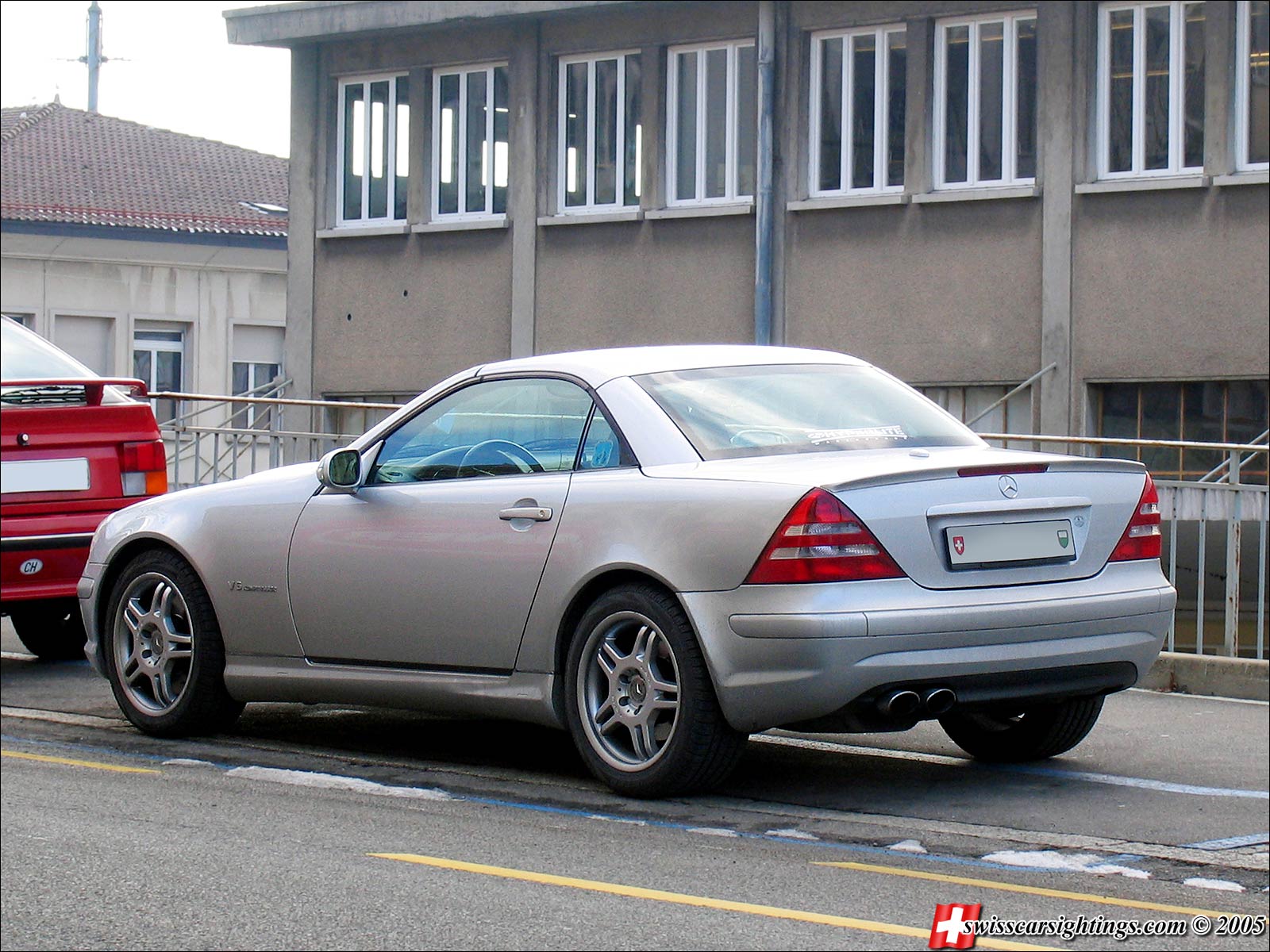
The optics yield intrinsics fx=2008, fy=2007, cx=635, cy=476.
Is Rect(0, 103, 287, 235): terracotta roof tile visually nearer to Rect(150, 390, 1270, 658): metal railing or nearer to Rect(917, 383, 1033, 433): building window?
Rect(917, 383, 1033, 433): building window

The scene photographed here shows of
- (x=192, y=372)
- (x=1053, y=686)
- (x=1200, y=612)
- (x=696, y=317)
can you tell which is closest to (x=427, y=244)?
(x=696, y=317)

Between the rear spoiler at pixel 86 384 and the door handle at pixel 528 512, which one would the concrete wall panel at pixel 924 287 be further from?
the door handle at pixel 528 512

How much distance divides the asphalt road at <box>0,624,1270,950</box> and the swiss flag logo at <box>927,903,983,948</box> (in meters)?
0.04

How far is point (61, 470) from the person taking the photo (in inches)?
395

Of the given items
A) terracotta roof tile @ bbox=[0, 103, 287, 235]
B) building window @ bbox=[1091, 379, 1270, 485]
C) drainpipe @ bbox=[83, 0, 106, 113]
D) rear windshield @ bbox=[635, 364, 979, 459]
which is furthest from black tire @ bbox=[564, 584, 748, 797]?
drainpipe @ bbox=[83, 0, 106, 113]

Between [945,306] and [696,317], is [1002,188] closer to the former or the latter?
[945,306]

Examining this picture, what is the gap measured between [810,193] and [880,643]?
1576cm

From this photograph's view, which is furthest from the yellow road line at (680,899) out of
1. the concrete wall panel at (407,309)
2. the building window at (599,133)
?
the concrete wall panel at (407,309)

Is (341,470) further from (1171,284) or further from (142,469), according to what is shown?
(1171,284)

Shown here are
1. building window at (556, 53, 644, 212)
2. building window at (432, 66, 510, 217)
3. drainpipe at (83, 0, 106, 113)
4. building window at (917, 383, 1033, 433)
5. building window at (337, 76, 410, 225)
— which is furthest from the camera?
drainpipe at (83, 0, 106, 113)

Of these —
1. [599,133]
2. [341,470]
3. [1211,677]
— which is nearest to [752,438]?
[341,470]

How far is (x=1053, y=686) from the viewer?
6.34 meters

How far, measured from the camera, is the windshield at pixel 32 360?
1052cm

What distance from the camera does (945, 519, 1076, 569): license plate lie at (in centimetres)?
615
